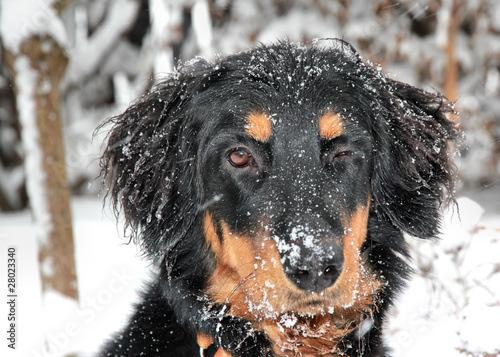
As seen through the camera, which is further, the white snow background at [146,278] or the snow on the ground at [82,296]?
the snow on the ground at [82,296]

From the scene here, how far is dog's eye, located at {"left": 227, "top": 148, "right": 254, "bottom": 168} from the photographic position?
2756 mm

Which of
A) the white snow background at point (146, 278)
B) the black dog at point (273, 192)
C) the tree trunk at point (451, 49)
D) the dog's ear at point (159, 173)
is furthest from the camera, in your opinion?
the tree trunk at point (451, 49)

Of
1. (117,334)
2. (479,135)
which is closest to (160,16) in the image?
(117,334)

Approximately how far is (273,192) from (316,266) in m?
0.51

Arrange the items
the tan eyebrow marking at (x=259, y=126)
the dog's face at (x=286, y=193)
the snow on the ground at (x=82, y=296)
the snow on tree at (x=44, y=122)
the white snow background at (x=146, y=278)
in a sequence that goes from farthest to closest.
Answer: the snow on the ground at (x=82, y=296)
the snow on tree at (x=44, y=122)
the white snow background at (x=146, y=278)
the tan eyebrow marking at (x=259, y=126)
the dog's face at (x=286, y=193)

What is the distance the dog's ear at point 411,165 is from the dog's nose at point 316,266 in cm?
84

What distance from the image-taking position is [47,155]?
5.10 m

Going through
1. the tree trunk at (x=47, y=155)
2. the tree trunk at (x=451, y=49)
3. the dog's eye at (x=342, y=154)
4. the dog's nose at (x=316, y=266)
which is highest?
the tree trunk at (x=451, y=49)

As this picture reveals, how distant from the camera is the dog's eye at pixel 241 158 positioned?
2756 millimetres

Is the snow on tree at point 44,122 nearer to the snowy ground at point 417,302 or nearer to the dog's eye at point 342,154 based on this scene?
the snowy ground at point 417,302

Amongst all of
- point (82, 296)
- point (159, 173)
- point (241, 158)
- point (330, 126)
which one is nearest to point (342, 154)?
point (330, 126)

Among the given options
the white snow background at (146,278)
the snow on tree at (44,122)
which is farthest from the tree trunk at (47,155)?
the white snow background at (146,278)

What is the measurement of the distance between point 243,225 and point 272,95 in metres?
0.76

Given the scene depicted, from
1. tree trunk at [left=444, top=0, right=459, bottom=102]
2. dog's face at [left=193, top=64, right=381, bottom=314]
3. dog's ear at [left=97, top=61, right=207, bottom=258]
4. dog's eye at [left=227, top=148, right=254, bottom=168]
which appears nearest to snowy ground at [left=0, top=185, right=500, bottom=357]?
dog's ear at [left=97, top=61, right=207, bottom=258]
